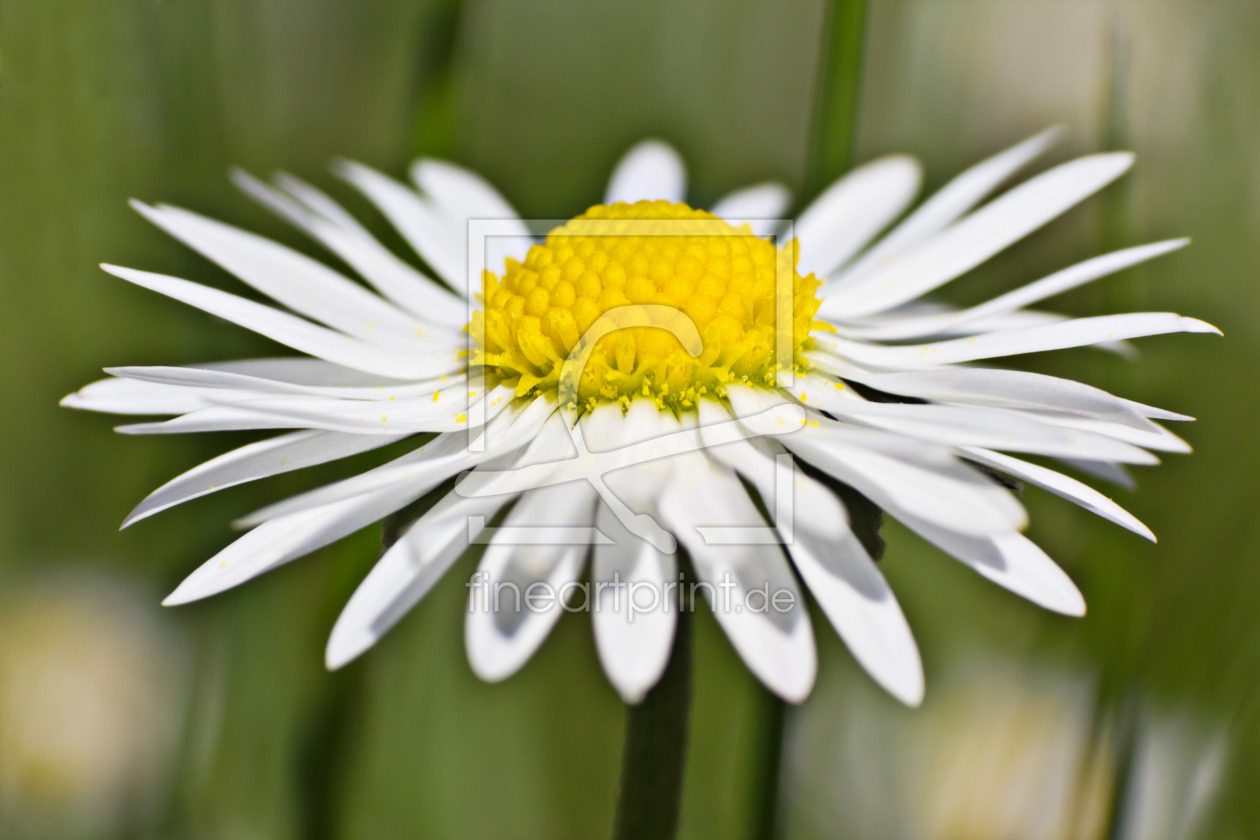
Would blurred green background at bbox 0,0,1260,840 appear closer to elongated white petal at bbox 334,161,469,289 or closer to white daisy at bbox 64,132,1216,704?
elongated white petal at bbox 334,161,469,289

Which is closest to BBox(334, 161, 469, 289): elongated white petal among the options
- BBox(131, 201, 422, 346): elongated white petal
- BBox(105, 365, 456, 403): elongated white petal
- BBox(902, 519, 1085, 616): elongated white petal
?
BBox(131, 201, 422, 346): elongated white petal

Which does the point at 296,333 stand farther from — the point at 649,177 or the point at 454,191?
the point at 649,177

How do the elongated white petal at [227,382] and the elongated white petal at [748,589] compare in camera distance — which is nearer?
the elongated white petal at [748,589]

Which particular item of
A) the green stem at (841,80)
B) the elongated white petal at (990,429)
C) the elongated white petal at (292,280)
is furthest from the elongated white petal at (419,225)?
the elongated white petal at (990,429)

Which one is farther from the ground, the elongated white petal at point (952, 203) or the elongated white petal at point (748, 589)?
the elongated white petal at point (952, 203)

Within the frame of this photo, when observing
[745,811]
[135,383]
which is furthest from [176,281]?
[745,811]

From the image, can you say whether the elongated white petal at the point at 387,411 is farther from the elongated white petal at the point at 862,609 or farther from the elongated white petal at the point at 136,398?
the elongated white petal at the point at 862,609
